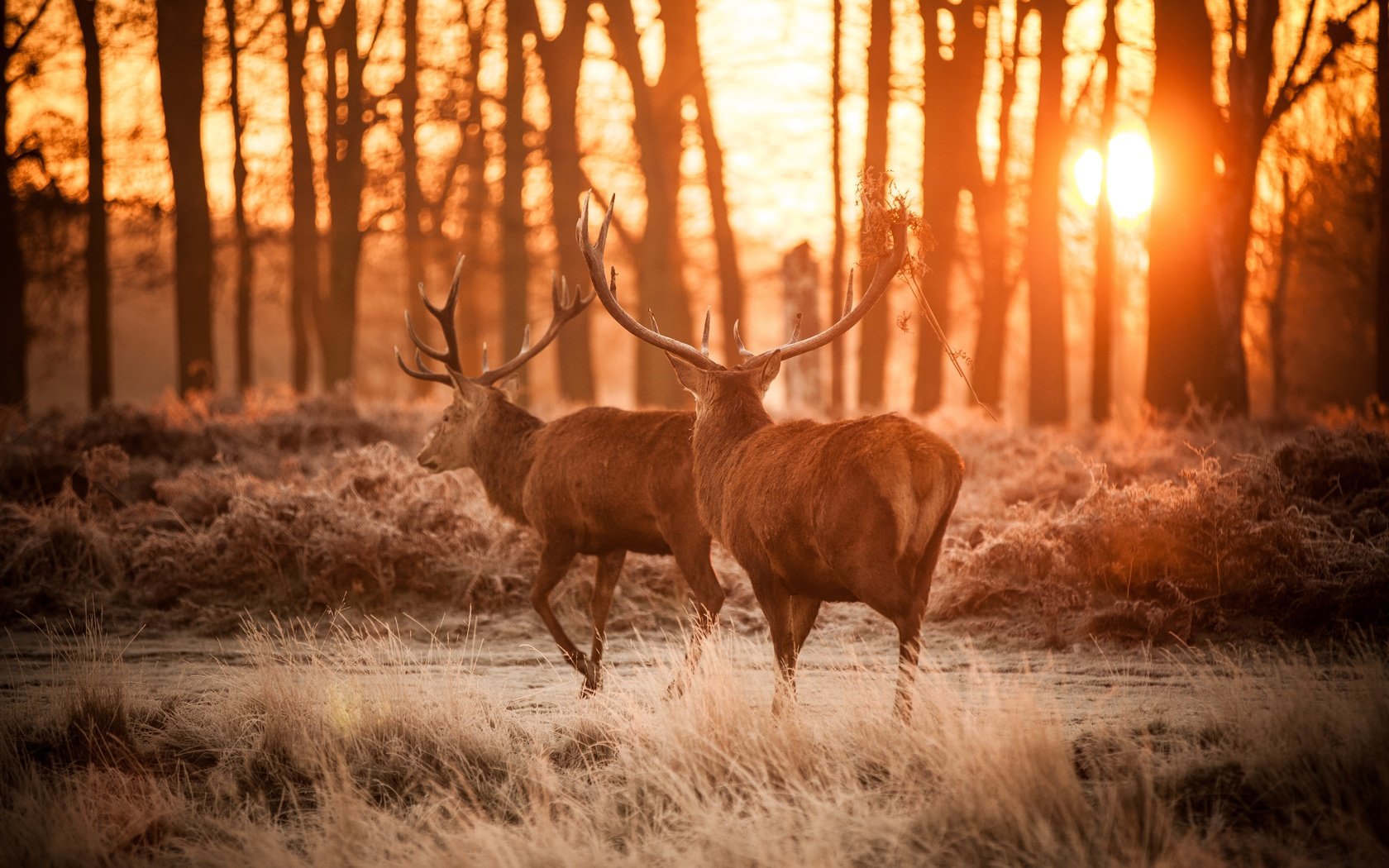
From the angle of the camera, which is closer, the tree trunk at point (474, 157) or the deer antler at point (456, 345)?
the deer antler at point (456, 345)

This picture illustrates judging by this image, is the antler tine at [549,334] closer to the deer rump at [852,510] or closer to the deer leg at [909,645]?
the deer rump at [852,510]

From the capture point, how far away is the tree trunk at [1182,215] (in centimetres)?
1344

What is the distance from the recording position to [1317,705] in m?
4.46

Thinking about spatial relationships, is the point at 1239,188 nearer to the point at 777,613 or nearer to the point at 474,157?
the point at 777,613

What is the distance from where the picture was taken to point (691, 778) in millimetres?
4793

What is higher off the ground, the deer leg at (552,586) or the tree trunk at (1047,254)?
the tree trunk at (1047,254)

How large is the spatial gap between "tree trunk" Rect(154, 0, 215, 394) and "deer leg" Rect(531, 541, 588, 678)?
1350 cm

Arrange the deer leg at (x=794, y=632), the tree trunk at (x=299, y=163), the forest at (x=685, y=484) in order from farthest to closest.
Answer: the tree trunk at (x=299, y=163)
the deer leg at (x=794, y=632)
the forest at (x=685, y=484)

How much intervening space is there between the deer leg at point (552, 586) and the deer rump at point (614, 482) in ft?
0.26

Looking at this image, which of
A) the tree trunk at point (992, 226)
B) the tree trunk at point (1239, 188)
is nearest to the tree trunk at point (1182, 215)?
the tree trunk at point (1239, 188)

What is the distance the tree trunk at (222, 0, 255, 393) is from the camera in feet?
66.7

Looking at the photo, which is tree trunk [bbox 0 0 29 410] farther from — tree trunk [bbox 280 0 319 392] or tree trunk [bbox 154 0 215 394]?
tree trunk [bbox 280 0 319 392]

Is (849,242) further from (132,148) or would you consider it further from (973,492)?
(973,492)

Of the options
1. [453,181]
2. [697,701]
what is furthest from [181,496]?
[453,181]
